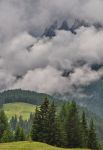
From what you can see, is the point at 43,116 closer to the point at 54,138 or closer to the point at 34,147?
the point at 54,138

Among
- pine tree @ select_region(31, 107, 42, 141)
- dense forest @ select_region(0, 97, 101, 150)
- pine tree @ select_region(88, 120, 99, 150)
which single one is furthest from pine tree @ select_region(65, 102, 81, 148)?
pine tree @ select_region(31, 107, 42, 141)

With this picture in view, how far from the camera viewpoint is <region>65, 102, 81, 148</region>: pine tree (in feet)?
363

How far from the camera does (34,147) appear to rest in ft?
248

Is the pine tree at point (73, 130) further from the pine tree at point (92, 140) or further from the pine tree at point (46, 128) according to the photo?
the pine tree at point (46, 128)

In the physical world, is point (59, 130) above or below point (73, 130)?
below

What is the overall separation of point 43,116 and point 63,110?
25805 millimetres

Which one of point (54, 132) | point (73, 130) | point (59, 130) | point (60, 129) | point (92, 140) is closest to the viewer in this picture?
point (54, 132)

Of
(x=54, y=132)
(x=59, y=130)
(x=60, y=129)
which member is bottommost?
(x=54, y=132)

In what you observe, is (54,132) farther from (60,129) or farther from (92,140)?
(92,140)

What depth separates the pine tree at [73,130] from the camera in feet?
363

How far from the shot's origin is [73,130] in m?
111

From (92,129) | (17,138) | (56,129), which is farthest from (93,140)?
(17,138)

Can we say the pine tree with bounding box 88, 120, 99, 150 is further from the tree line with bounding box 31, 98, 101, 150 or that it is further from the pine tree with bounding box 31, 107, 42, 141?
the pine tree with bounding box 31, 107, 42, 141

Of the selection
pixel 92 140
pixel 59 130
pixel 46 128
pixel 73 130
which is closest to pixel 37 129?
pixel 46 128
